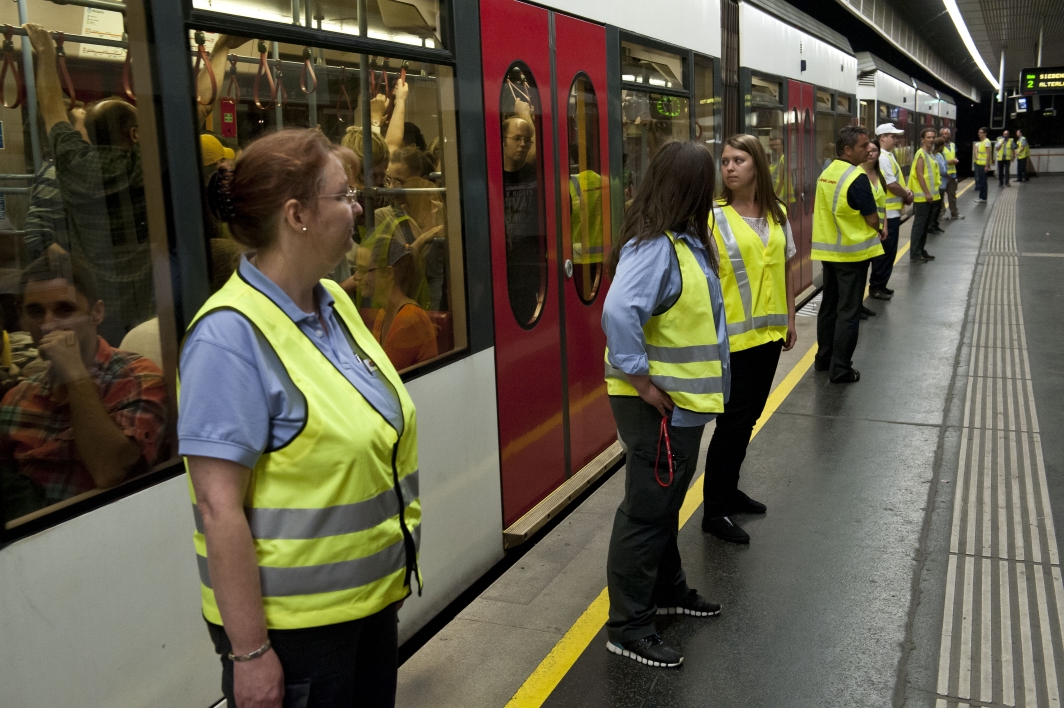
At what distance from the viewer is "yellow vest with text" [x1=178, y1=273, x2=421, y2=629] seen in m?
1.61

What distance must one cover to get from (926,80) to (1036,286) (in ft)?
94.8

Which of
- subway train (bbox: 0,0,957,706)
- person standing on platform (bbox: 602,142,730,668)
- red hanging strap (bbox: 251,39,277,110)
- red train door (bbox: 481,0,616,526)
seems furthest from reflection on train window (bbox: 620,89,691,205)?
red hanging strap (bbox: 251,39,277,110)

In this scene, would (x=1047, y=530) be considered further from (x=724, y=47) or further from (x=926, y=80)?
(x=926, y=80)

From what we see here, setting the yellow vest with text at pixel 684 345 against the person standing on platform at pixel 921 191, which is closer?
the yellow vest with text at pixel 684 345

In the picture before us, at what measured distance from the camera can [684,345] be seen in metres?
2.96

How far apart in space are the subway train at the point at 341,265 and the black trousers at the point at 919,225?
8.17 metres

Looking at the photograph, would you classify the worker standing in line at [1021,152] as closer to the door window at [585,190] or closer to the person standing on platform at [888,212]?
the person standing on platform at [888,212]

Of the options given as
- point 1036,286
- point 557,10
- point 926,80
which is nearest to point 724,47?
point 557,10

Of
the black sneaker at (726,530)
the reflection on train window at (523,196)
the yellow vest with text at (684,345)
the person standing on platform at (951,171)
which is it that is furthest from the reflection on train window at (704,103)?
the person standing on platform at (951,171)

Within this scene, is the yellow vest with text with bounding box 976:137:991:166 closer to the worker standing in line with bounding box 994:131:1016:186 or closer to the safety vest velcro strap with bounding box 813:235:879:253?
the worker standing in line with bounding box 994:131:1016:186

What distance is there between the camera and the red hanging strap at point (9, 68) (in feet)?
6.24

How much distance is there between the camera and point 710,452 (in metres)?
4.12

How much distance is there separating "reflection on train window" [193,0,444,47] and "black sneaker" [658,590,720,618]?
6.99ft

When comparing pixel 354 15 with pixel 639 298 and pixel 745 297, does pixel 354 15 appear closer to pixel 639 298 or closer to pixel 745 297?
pixel 639 298
